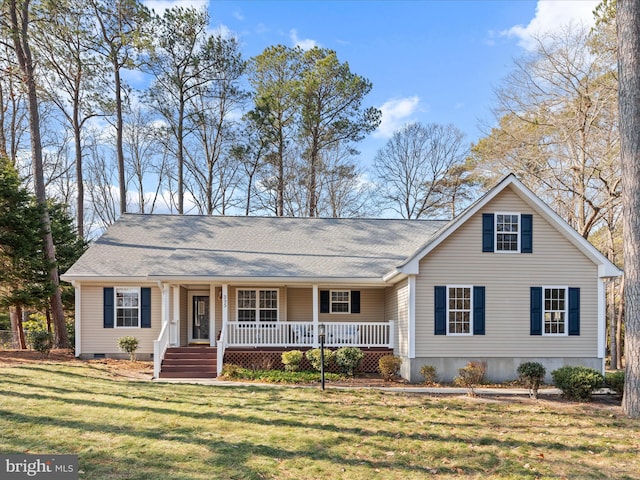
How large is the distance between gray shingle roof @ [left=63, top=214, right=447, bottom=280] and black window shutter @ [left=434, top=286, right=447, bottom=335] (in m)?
2.27

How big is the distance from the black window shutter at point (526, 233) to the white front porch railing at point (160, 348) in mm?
10836

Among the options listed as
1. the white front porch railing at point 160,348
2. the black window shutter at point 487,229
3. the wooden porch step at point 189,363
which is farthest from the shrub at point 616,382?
the white front porch railing at point 160,348

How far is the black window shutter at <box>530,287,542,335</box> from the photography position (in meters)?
13.5

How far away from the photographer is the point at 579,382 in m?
10.9

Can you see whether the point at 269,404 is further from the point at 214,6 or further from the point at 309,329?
the point at 214,6

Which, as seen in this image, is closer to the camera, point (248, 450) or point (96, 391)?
point (248, 450)

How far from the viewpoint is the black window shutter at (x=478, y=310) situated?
43.9 ft

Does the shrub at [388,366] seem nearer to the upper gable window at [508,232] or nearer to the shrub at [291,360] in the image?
the shrub at [291,360]

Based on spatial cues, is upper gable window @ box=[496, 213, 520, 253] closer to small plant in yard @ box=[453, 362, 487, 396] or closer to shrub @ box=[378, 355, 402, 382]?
small plant in yard @ box=[453, 362, 487, 396]

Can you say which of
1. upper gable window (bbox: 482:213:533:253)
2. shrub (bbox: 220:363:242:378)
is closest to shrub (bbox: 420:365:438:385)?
upper gable window (bbox: 482:213:533:253)

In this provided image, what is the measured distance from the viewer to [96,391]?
32.0 feet

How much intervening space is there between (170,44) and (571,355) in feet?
78.7

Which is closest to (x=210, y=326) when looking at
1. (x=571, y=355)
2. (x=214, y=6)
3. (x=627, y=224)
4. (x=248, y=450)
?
(x=248, y=450)

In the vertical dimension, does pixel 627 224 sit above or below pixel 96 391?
above
